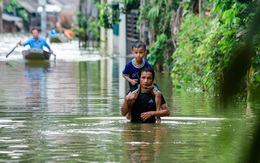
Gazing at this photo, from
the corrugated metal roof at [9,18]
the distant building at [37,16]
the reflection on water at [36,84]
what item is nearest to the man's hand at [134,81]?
the reflection on water at [36,84]

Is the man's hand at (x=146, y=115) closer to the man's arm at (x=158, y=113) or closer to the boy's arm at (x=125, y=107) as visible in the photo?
the man's arm at (x=158, y=113)

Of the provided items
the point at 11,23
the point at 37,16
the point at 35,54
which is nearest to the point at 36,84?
the point at 35,54

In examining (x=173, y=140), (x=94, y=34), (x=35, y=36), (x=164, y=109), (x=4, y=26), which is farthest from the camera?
(x=4, y=26)

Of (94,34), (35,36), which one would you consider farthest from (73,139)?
(94,34)

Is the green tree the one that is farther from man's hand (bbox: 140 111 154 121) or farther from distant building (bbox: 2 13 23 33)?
man's hand (bbox: 140 111 154 121)

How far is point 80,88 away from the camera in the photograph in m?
18.9

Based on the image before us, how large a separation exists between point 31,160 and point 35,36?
87.4 feet

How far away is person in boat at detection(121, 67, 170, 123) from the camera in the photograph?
10.0 m

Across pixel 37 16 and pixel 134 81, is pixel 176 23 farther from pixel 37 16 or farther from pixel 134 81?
pixel 37 16

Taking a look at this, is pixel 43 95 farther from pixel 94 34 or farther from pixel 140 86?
pixel 94 34

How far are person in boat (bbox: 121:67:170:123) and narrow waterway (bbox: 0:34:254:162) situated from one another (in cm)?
16

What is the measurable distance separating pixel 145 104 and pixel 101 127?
0.71 meters

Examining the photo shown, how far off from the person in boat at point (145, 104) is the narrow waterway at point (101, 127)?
0.16 metres

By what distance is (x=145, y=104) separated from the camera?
10.2m
